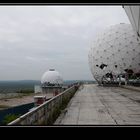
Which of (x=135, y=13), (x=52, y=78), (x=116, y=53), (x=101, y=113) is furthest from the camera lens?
(x=52, y=78)

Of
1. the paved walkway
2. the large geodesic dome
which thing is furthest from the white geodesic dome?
the paved walkway

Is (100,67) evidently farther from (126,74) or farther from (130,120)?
(130,120)

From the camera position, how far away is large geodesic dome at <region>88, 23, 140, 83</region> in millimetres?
59781

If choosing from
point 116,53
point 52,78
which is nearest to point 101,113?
point 116,53

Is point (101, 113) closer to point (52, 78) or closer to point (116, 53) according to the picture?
point (116, 53)

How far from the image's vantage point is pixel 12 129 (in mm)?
4582

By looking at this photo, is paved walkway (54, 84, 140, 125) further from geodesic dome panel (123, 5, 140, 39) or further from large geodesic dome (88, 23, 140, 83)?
Answer: large geodesic dome (88, 23, 140, 83)

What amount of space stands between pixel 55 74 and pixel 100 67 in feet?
50.0

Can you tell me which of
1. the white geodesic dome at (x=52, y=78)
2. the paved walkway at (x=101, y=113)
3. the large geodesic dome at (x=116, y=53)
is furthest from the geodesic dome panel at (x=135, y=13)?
the white geodesic dome at (x=52, y=78)

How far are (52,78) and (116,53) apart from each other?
2047 centimetres

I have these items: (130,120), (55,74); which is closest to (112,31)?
(55,74)

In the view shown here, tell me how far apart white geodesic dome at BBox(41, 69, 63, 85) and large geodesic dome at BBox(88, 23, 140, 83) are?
1149 cm

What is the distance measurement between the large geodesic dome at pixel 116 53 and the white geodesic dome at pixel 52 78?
37.7 ft

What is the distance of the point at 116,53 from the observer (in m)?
60.9
